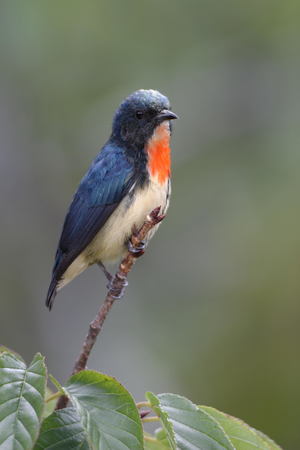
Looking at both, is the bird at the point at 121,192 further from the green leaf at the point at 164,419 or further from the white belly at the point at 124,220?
the green leaf at the point at 164,419

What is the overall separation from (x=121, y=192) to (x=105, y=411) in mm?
2324

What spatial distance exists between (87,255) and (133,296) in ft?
11.8

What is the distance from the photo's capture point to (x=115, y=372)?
7332 mm

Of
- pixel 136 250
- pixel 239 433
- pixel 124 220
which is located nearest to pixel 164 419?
pixel 239 433

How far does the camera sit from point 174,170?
8.28m

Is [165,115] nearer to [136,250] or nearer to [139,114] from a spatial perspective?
[139,114]

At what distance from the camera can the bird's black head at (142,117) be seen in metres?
4.57

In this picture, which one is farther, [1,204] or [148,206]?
[1,204]

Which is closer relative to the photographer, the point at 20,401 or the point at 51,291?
the point at 20,401

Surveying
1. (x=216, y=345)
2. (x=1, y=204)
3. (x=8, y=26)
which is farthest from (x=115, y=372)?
(x=8, y=26)

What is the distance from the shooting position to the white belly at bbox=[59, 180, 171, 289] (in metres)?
4.26

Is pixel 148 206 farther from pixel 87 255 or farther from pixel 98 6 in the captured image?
pixel 98 6

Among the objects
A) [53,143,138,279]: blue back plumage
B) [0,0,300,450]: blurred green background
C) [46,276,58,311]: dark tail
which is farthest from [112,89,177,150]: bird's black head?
[0,0,300,450]: blurred green background

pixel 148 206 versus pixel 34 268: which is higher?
pixel 148 206
